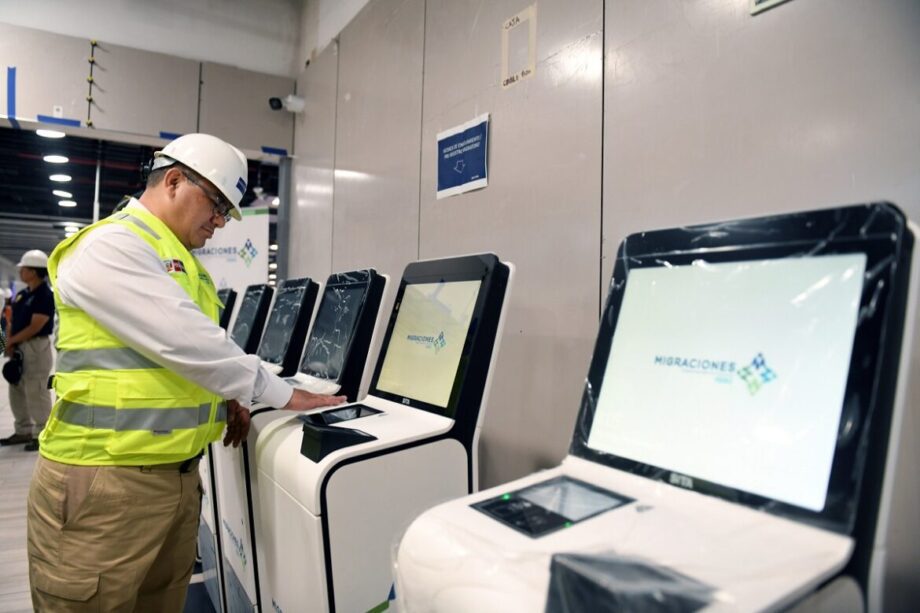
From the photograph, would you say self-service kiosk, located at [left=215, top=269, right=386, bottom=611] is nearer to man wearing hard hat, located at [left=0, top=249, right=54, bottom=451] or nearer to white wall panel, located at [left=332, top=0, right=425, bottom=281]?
white wall panel, located at [left=332, top=0, right=425, bottom=281]

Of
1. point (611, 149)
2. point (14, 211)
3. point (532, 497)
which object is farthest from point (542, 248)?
point (14, 211)

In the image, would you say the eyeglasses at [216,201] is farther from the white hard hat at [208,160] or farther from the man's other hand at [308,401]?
the man's other hand at [308,401]

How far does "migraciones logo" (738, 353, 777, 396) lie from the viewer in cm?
75

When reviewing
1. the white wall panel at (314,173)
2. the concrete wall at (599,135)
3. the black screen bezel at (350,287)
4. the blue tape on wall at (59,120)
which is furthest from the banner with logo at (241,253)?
the black screen bezel at (350,287)

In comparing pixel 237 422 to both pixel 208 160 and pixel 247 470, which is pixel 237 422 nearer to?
pixel 247 470

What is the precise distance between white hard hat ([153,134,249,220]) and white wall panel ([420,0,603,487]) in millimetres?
898

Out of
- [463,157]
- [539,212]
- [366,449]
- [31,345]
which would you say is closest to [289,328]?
[463,157]

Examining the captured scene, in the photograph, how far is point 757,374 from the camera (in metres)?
0.76

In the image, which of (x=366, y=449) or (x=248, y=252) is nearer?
(x=366, y=449)

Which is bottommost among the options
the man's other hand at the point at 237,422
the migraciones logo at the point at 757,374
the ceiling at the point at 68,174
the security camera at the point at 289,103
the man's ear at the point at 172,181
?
the man's other hand at the point at 237,422

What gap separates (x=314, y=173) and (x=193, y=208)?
2.45 metres

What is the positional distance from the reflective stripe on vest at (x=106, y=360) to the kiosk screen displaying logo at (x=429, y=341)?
2.02 ft

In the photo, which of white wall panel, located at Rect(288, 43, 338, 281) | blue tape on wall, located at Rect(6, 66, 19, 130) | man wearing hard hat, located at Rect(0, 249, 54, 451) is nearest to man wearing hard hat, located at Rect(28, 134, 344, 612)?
white wall panel, located at Rect(288, 43, 338, 281)

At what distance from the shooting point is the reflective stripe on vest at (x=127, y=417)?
1.32 m
